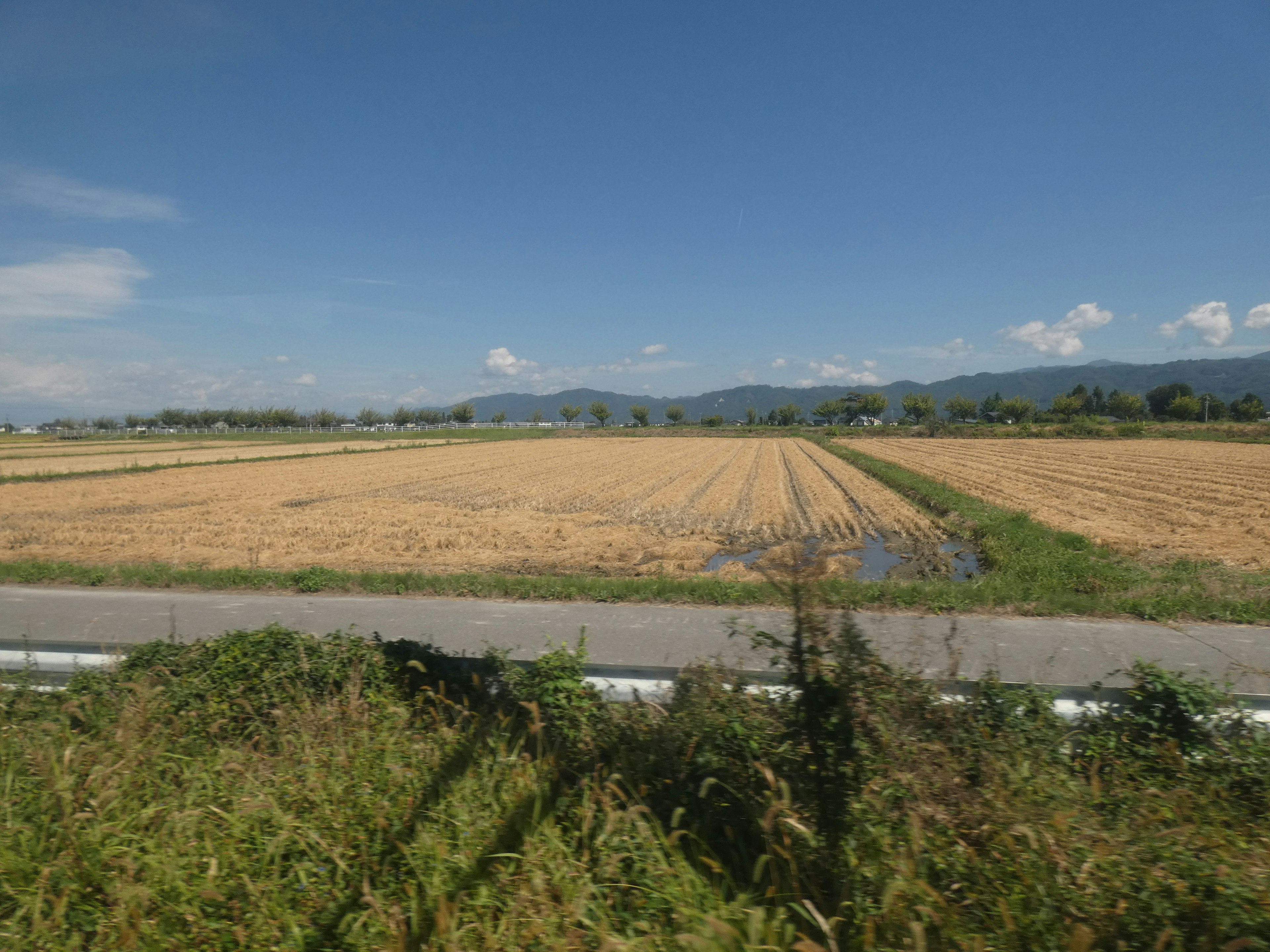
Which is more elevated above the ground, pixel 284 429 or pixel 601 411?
pixel 601 411

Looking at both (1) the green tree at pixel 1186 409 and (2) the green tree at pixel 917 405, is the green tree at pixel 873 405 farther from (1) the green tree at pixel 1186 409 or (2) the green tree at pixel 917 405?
(1) the green tree at pixel 1186 409

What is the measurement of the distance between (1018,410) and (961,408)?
22.2m

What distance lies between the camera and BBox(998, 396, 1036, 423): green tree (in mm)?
148500

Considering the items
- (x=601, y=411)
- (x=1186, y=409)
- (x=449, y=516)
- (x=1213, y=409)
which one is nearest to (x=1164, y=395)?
(x=1213, y=409)

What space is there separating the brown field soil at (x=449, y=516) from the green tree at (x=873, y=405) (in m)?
149

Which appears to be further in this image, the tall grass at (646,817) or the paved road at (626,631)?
the paved road at (626,631)

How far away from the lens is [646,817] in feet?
11.6

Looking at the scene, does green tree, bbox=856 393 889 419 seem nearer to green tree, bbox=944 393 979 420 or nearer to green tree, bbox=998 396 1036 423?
green tree, bbox=944 393 979 420

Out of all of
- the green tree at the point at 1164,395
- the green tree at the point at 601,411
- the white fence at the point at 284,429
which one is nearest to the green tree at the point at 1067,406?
the green tree at the point at 1164,395

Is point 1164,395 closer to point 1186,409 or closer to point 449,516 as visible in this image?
point 1186,409

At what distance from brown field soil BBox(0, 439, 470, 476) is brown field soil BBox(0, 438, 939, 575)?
6470 mm

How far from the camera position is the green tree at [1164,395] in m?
162

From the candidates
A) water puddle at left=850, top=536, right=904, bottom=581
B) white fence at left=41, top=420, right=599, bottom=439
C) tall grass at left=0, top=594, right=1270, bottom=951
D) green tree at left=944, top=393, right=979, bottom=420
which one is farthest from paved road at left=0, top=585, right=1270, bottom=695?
green tree at left=944, top=393, right=979, bottom=420

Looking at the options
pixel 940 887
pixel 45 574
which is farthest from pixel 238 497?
pixel 940 887
